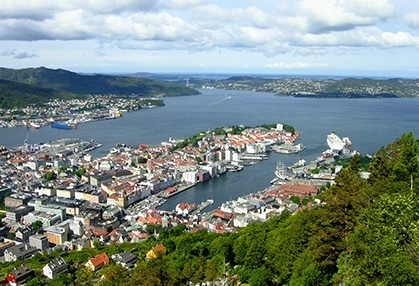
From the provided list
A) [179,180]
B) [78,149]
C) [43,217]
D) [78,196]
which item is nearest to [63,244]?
[43,217]

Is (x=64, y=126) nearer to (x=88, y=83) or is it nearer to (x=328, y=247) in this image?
(x=328, y=247)

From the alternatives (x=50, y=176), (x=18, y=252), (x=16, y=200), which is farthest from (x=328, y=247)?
(x=50, y=176)

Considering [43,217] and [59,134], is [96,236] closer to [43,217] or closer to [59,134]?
[43,217]

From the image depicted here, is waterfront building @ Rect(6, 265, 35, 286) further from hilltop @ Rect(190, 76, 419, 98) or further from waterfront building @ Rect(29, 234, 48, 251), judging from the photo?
hilltop @ Rect(190, 76, 419, 98)

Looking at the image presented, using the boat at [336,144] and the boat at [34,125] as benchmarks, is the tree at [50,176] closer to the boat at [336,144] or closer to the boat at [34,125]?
the boat at [336,144]

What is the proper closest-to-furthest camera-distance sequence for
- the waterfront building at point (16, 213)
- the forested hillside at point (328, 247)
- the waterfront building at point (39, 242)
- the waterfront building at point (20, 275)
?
the forested hillside at point (328, 247) < the waterfront building at point (20, 275) < the waterfront building at point (39, 242) < the waterfront building at point (16, 213)

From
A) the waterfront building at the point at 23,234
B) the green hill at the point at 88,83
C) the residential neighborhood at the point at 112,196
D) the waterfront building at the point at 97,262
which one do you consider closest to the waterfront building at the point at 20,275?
the residential neighborhood at the point at 112,196
